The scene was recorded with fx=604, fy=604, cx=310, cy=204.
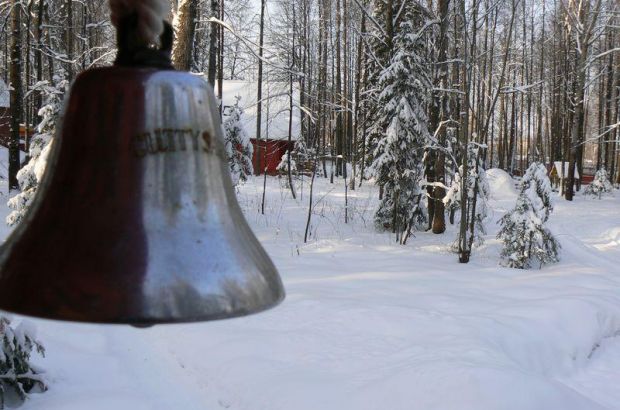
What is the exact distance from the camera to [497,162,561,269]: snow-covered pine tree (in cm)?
1060

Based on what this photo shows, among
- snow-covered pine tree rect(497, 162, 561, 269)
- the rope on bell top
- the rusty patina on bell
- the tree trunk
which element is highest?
the tree trunk

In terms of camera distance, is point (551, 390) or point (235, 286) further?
point (551, 390)

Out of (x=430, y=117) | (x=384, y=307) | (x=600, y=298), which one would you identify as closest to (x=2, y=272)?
(x=384, y=307)

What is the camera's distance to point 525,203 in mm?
10930

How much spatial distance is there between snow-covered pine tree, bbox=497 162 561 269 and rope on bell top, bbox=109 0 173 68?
10.3m

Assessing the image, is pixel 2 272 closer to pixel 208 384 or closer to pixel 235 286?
pixel 235 286

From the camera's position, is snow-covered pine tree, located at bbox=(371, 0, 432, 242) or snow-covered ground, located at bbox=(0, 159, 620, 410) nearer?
snow-covered ground, located at bbox=(0, 159, 620, 410)

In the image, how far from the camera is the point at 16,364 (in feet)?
14.7

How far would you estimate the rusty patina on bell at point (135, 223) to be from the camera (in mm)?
920

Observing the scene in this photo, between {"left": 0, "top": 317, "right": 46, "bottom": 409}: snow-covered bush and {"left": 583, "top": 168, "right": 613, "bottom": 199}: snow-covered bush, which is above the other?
{"left": 583, "top": 168, "right": 613, "bottom": 199}: snow-covered bush

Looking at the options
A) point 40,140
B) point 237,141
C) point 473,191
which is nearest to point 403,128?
point 473,191

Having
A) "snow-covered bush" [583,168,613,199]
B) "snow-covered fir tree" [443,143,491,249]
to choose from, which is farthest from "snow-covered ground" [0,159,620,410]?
"snow-covered bush" [583,168,613,199]

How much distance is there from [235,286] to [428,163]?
12946 millimetres

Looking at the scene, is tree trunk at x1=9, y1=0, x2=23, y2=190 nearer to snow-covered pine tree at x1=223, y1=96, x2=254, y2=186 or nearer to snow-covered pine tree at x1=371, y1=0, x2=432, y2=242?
snow-covered pine tree at x1=223, y1=96, x2=254, y2=186
